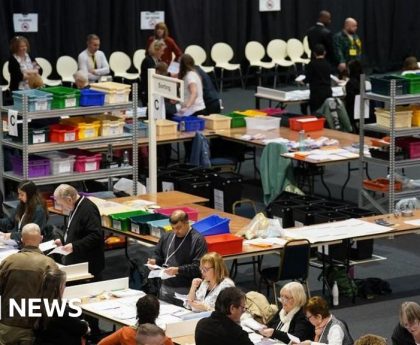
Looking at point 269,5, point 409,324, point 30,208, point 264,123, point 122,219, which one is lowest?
point 409,324

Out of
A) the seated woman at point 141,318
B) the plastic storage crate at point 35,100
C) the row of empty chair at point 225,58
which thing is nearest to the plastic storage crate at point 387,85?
the plastic storage crate at point 35,100

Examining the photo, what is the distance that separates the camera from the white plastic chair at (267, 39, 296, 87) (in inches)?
948

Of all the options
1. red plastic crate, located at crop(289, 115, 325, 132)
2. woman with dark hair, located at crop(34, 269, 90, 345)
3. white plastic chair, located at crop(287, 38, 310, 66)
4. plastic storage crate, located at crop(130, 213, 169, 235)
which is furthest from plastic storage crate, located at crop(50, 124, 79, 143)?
white plastic chair, located at crop(287, 38, 310, 66)

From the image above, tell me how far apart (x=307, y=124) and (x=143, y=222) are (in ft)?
16.9

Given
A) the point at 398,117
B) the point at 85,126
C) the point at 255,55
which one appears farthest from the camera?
the point at 255,55

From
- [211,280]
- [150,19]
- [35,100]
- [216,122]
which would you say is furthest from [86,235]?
[150,19]

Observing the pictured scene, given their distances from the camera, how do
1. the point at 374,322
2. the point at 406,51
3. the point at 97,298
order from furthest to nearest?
the point at 406,51 < the point at 374,322 < the point at 97,298

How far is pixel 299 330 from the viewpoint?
31.0 feet

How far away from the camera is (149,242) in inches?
459

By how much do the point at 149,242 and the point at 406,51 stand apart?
16.2m

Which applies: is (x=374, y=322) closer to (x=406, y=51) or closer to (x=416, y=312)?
(x=416, y=312)

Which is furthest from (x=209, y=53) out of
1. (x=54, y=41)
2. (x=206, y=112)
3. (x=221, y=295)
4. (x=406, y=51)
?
(x=221, y=295)

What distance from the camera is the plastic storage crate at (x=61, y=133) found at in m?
13.5

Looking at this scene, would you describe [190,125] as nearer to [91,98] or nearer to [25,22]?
[91,98]
